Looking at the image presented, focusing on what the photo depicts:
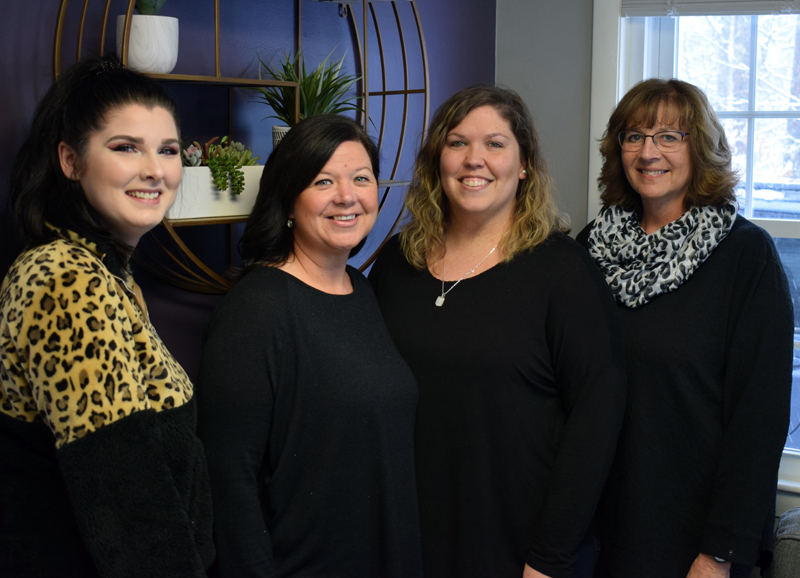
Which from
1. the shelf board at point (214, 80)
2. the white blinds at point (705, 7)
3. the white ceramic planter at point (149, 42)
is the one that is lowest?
the shelf board at point (214, 80)

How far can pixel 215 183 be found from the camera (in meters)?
1.38

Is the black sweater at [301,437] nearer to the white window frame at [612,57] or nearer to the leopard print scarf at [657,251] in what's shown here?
the leopard print scarf at [657,251]

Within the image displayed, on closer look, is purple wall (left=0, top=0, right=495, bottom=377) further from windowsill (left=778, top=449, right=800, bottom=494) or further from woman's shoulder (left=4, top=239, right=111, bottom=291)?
windowsill (left=778, top=449, right=800, bottom=494)

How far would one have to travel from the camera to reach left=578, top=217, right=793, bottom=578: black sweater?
1.41 m

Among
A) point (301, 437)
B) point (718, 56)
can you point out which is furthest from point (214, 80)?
point (718, 56)

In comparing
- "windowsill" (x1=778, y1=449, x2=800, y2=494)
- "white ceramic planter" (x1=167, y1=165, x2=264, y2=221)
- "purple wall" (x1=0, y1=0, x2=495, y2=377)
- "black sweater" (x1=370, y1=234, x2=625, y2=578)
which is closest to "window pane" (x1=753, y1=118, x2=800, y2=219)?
"windowsill" (x1=778, y1=449, x2=800, y2=494)

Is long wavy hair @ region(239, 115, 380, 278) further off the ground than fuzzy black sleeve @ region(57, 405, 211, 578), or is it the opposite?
long wavy hair @ region(239, 115, 380, 278)

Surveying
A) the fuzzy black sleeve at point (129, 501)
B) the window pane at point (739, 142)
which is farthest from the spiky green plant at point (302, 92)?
the window pane at point (739, 142)

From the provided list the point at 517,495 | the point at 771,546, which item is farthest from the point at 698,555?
the point at 517,495

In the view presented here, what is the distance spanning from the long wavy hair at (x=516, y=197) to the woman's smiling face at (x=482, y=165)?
2cm

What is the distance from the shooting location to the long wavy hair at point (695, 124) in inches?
60.7

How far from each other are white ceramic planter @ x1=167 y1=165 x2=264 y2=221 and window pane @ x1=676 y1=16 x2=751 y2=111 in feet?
5.38

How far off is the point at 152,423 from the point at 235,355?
24 centimetres

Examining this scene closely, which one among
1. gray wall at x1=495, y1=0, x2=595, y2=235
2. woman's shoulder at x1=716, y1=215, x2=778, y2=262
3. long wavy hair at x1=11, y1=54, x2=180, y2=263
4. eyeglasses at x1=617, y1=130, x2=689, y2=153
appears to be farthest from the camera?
gray wall at x1=495, y1=0, x2=595, y2=235
